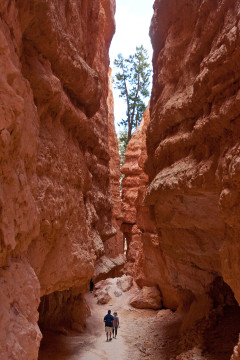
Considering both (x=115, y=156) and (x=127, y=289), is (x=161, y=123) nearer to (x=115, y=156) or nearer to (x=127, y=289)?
(x=127, y=289)

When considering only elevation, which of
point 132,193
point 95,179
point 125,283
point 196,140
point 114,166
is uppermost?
point 114,166

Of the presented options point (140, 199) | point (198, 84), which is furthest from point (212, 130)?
point (140, 199)

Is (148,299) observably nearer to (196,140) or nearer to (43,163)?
(196,140)

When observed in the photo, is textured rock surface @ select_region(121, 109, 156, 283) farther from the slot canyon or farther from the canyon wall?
the canyon wall

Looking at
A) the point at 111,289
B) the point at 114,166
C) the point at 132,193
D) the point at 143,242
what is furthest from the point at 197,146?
the point at 132,193

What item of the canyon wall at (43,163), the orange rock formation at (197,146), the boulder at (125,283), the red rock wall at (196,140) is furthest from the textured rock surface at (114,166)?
the canyon wall at (43,163)

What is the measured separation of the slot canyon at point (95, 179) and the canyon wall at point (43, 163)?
0.07 ft

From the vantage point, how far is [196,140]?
5930 millimetres

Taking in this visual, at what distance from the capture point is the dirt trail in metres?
7.57

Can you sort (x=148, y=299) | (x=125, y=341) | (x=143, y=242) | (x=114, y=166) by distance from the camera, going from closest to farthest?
(x=125, y=341) → (x=148, y=299) → (x=143, y=242) → (x=114, y=166)

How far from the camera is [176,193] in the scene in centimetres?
643

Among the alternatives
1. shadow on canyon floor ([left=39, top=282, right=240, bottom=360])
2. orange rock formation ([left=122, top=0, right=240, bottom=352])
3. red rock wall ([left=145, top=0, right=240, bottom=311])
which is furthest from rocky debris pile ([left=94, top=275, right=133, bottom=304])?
red rock wall ([left=145, top=0, right=240, bottom=311])

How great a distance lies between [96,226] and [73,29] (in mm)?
4629

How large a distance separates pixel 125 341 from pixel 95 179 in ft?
16.3
